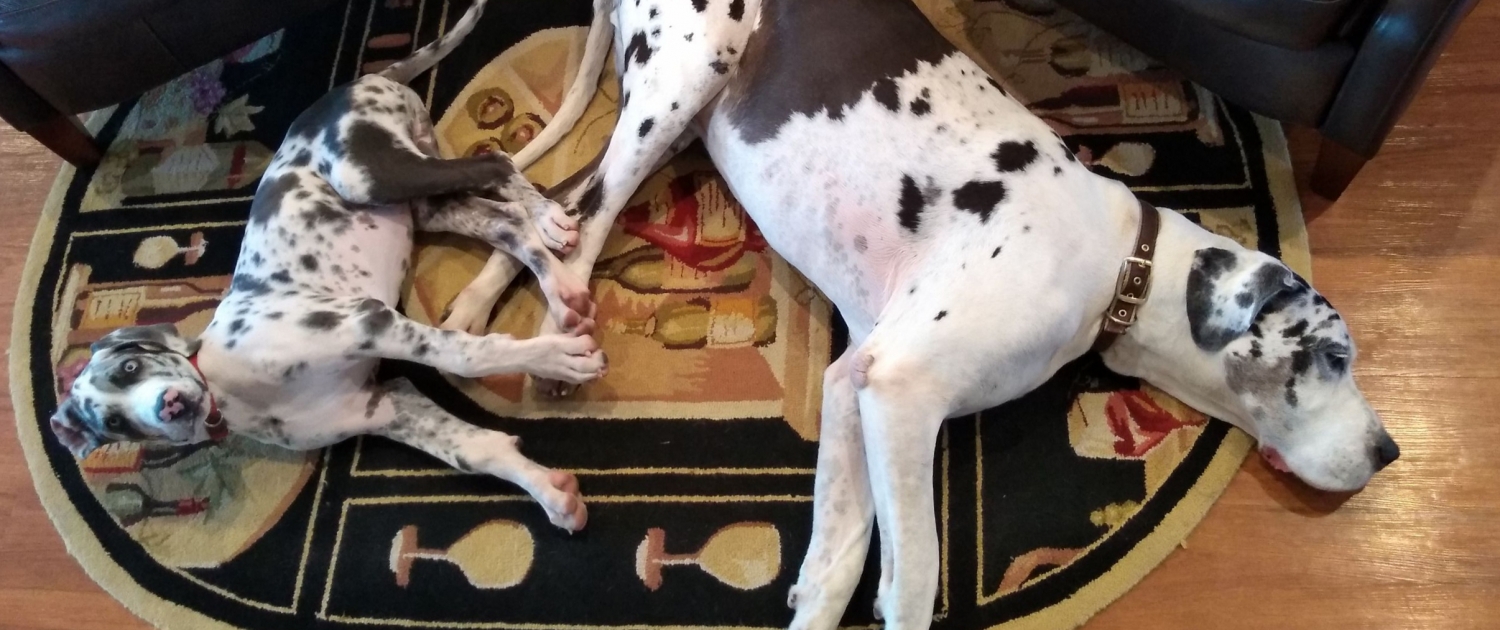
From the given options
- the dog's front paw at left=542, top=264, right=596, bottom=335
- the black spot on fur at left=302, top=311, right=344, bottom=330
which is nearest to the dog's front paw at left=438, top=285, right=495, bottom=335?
the dog's front paw at left=542, top=264, right=596, bottom=335

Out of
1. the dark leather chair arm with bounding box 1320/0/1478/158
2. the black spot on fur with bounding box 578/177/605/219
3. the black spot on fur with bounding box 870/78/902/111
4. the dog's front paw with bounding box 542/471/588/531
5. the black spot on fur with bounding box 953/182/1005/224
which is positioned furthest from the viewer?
the black spot on fur with bounding box 578/177/605/219

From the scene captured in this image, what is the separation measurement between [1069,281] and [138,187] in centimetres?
243

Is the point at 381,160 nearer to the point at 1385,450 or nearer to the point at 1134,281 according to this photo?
the point at 1134,281

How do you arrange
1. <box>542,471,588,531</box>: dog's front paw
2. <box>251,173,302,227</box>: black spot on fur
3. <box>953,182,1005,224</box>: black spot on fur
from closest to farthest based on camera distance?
<box>953,182,1005,224</box>: black spot on fur < <box>542,471,588,531</box>: dog's front paw < <box>251,173,302,227</box>: black spot on fur

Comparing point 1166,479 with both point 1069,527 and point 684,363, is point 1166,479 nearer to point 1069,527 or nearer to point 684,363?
point 1069,527

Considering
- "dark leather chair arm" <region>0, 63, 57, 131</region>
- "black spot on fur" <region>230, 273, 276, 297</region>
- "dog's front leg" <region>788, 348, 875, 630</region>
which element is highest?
"dark leather chair arm" <region>0, 63, 57, 131</region>

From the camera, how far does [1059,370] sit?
224 centimetres

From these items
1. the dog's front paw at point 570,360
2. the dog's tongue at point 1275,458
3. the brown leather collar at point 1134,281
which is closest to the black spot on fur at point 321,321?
the dog's front paw at point 570,360

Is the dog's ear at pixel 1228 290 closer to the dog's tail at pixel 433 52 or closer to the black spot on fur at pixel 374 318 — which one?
the black spot on fur at pixel 374 318

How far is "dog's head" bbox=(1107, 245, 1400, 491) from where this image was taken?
1.85 metres

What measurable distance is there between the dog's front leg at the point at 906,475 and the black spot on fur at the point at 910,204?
299mm

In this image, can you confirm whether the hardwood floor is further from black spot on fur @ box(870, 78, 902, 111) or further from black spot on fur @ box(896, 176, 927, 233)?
black spot on fur @ box(870, 78, 902, 111)

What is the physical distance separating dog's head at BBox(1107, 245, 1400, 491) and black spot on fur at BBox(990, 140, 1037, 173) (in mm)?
331

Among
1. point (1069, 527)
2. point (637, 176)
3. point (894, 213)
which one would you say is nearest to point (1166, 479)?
point (1069, 527)
